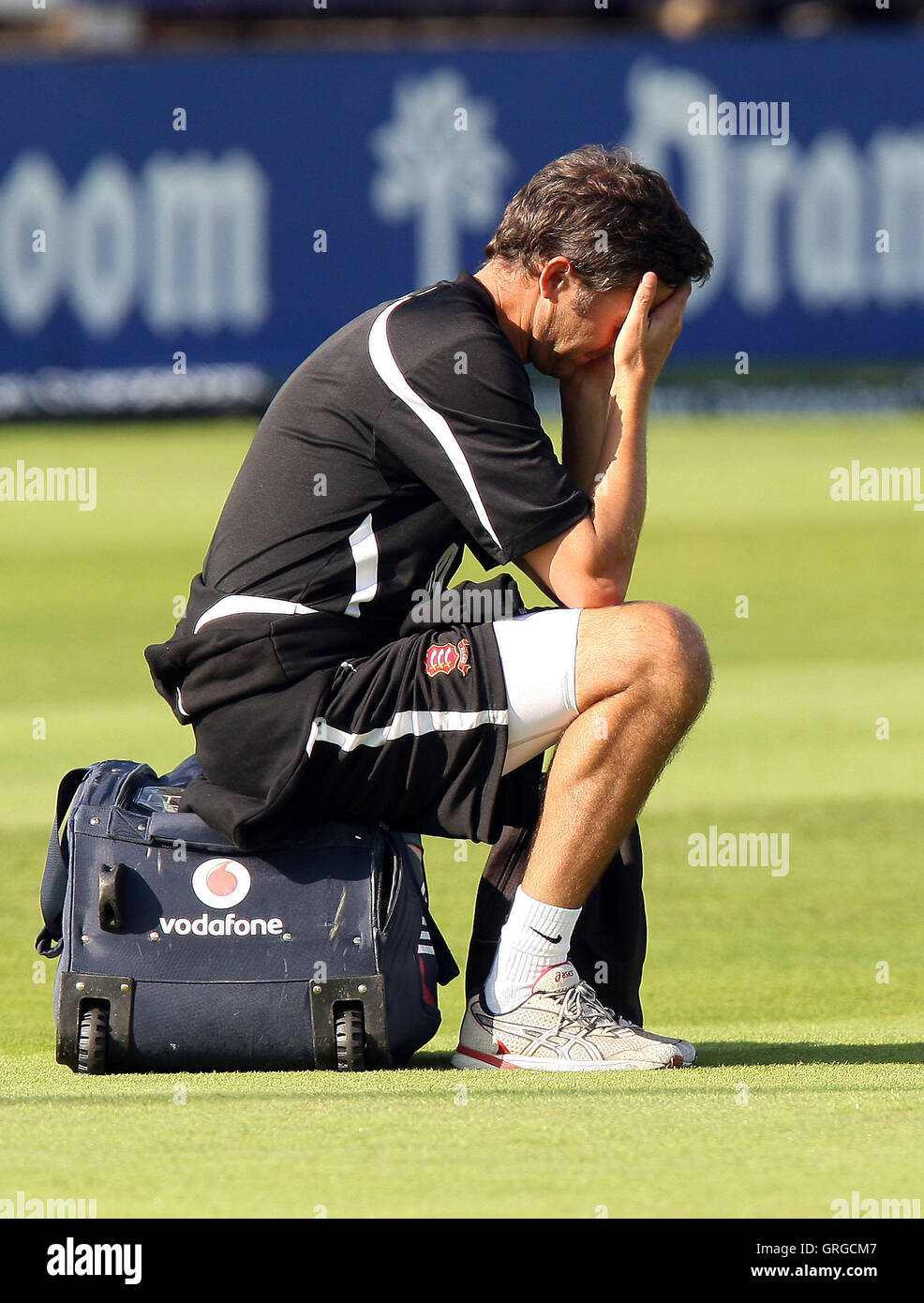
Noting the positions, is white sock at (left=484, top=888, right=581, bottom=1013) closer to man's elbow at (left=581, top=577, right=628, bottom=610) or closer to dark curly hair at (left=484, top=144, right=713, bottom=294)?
man's elbow at (left=581, top=577, right=628, bottom=610)

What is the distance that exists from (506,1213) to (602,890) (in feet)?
5.11

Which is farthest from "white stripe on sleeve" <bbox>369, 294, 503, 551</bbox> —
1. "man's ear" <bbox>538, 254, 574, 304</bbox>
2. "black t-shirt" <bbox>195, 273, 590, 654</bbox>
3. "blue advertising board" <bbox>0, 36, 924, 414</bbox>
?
"blue advertising board" <bbox>0, 36, 924, 414</bbox>

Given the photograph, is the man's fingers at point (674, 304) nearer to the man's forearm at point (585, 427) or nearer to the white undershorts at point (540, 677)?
the man's forearm at point (585, 427)

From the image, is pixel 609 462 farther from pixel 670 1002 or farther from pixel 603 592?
pixel 670 1002

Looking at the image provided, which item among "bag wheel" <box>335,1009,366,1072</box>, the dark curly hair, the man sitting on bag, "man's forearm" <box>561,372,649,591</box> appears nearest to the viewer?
"bag wheel" <box>335,1009,366,1072</box>

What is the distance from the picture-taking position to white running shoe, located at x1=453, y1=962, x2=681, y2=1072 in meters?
4.33

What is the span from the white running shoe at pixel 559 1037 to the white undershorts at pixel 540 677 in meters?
0.48

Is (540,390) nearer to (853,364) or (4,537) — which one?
(853,364)

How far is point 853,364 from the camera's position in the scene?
23.9m

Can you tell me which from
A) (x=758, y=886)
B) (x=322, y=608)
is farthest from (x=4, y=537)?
(x=322, y=608)

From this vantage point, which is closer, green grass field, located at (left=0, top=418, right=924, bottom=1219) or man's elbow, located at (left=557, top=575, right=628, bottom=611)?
green grass field, located at (left=0, top=418, right=924, bottom=1219)

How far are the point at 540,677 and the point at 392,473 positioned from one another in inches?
21.5

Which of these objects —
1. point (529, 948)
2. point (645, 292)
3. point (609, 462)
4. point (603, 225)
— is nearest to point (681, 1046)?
point (529, 948)

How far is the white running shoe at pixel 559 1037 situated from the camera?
4328mm
